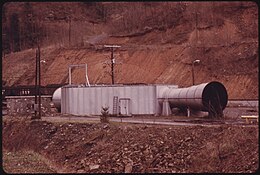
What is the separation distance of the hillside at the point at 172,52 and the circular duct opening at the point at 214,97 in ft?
78.1

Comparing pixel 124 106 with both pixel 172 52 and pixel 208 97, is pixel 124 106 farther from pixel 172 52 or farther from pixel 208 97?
pixel 172 52

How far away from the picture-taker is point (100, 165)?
19.8 meters

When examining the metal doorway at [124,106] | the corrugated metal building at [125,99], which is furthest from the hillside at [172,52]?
the metal doorway at [124,106]

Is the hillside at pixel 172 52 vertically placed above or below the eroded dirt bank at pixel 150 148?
above

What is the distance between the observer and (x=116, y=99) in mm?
34656

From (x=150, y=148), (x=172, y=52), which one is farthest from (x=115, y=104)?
(x=172, y=52)

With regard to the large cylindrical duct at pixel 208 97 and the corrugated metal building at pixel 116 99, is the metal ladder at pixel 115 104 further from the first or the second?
the large cylindrical duct at pixel 208 97

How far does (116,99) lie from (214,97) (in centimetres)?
886

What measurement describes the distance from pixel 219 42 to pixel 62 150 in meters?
47.5

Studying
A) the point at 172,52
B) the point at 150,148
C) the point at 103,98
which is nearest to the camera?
the point at 150,148

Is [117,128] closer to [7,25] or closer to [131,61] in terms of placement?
[131,61]

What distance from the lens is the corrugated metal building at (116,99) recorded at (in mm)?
33906

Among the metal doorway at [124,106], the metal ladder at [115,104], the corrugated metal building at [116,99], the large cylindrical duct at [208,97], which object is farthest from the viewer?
the metal ladder at [115,104]

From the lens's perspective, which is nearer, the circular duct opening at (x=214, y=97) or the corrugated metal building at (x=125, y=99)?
the circular duct opening at (x=214, y=97)
